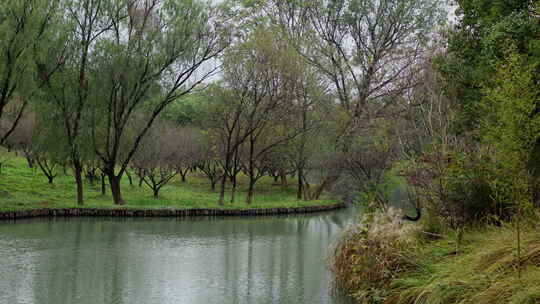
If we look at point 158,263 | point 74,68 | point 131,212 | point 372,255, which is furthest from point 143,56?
point 372,255

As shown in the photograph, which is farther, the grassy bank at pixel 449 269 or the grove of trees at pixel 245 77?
the grove of trees at pixel 245 77

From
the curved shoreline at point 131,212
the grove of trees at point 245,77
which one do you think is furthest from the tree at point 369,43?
the curved shoreline at point 131,212

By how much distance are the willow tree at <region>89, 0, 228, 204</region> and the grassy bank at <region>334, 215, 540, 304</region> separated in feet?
53.2

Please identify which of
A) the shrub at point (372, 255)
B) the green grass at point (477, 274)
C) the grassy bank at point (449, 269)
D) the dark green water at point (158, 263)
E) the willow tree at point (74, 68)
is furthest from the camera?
the willow tree at point (74, 68)

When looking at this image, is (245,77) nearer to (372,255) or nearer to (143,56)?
(143,56)

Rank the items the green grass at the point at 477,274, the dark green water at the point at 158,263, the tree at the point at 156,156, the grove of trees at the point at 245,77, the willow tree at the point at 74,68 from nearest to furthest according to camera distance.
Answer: the green grass at the point at 477,274 → the dark green water at the point at 158,263 → the grove of trees at the point at 245,77 → the willow tree at the point at 74,68 → the tree at the point at 156,156

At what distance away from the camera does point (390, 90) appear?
88.2 ft

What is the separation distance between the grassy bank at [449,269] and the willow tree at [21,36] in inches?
633

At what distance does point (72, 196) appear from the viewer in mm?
27828

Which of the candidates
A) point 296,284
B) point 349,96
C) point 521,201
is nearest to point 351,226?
point 296,284

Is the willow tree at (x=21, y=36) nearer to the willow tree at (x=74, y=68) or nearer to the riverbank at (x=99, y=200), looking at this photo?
the willow tree at (x=74, y=68)

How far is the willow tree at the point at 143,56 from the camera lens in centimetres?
2455

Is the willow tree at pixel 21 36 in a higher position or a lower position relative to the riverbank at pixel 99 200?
higher

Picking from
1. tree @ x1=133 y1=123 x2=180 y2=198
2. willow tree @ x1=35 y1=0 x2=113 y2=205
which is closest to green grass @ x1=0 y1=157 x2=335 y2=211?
tree @ x1=133 y1=123 x2=180 y2=198
